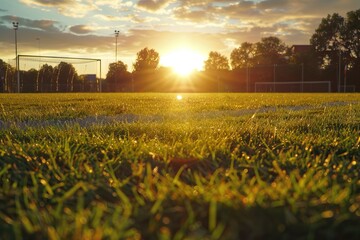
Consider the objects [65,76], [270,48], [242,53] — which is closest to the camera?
[65,76]

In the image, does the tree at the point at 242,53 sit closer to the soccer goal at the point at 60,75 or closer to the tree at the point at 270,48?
the tree at the point at 270,48

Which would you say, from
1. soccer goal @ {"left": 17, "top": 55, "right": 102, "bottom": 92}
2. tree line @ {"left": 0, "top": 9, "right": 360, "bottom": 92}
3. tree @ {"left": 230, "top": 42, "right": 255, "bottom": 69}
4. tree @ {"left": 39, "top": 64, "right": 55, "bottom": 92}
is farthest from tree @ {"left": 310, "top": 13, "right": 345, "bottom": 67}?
tree @ {"left": 39, "top": 64, "right": 55, "bottom": 92}

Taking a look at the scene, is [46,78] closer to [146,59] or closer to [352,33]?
[352,33]

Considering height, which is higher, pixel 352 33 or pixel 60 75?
pixel 352 33

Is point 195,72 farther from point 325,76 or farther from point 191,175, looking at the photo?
point 191,175

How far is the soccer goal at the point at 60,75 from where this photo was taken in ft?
136

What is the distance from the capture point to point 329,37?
204ft

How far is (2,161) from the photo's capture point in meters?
2.41

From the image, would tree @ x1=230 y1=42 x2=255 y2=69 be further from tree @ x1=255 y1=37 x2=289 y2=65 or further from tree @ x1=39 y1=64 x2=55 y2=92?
tree @ x1=39 y1=64 x2=55 y2=92

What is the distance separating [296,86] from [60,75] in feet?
85.6

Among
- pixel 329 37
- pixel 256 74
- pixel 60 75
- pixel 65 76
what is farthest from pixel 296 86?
pixel 60 75

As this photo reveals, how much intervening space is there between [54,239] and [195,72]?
5901cm

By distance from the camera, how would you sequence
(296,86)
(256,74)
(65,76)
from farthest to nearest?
1. (256,74)
2. (296,86)
3. (65,76)

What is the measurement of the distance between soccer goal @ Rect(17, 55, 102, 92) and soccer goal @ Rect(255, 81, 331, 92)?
19.7m
